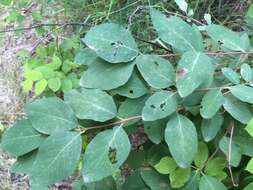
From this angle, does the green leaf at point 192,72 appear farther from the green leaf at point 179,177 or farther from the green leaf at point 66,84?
the green leaf at point 66,84

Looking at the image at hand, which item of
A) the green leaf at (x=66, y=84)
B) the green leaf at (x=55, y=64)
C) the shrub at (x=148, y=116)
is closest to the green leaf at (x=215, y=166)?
the shrub at (x=148, y=116)

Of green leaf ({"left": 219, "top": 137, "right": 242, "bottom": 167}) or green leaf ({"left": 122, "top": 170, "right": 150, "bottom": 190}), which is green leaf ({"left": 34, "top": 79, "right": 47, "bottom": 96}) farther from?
green leaf ({"left": 219, "top": 137, "right": 242, "bottom": 167})

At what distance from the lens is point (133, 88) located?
0.92 m

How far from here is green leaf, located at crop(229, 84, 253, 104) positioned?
2.83 feet

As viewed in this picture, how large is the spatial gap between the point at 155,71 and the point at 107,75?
0.33ft

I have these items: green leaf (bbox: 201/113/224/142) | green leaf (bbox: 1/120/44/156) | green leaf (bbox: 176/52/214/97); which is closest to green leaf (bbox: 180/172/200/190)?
green leaf (bbox: 201/113/224/142)

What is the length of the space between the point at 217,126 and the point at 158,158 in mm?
170

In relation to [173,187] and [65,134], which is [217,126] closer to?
[173,187]

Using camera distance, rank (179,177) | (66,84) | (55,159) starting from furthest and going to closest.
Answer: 1. (66,84)
2. (179,177)
3. (55,159)

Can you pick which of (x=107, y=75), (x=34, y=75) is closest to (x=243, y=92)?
(x=107, y=75)

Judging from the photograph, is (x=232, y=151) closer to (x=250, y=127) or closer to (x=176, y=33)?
(x=250, y=127)

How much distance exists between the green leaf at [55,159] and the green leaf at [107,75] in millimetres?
130

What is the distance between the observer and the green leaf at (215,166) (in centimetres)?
96

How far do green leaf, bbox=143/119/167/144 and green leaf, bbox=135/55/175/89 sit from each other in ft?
0.24
